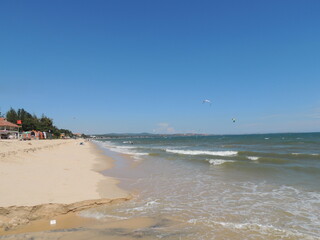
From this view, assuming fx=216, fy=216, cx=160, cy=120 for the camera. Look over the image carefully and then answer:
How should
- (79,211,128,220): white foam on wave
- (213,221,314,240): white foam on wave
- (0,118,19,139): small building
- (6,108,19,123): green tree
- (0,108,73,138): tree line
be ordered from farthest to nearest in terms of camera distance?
(6,108,19,123): green tree, (0,108,73,138): tree line, (0,118,19,139): small building, (79,211,128,220): white foam on wave, (213,221,314,240): white foam on wave

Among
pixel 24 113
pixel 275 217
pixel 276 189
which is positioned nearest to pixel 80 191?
pixel 275 217

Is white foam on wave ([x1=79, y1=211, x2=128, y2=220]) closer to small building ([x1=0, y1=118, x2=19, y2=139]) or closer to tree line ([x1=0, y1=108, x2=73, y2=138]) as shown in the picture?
small building ([x1=0, y1=118, x2=19, y2=139])

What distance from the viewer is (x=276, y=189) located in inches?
379

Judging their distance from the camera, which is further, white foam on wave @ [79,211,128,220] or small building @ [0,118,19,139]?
small building @ [0,118,19,139]

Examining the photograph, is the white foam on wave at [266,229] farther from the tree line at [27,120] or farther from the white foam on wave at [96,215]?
the tree line at [27,120]

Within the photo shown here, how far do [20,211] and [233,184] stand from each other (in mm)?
8876

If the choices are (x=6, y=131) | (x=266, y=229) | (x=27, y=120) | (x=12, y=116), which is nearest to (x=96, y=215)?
(x=266, y=229)

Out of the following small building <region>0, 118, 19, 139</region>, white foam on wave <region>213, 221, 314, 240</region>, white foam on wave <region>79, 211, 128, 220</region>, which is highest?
small building <region>0, 118, 19, 139</region>

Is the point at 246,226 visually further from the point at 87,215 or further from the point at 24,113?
the point at 24,113

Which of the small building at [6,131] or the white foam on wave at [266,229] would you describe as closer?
the white foam on wave at [266,229]

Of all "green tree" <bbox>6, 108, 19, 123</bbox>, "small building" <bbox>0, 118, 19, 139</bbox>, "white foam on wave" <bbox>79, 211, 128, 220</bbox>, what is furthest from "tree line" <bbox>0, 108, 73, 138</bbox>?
"white foam on wave" <bbox>79, 211, 128, 220</bbox>

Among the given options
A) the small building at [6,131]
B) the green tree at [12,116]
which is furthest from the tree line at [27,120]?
the small building at [6,131]

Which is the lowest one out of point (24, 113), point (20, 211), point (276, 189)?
point (276, 189)

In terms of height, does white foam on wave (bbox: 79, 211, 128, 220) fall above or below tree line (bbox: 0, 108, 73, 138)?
below
